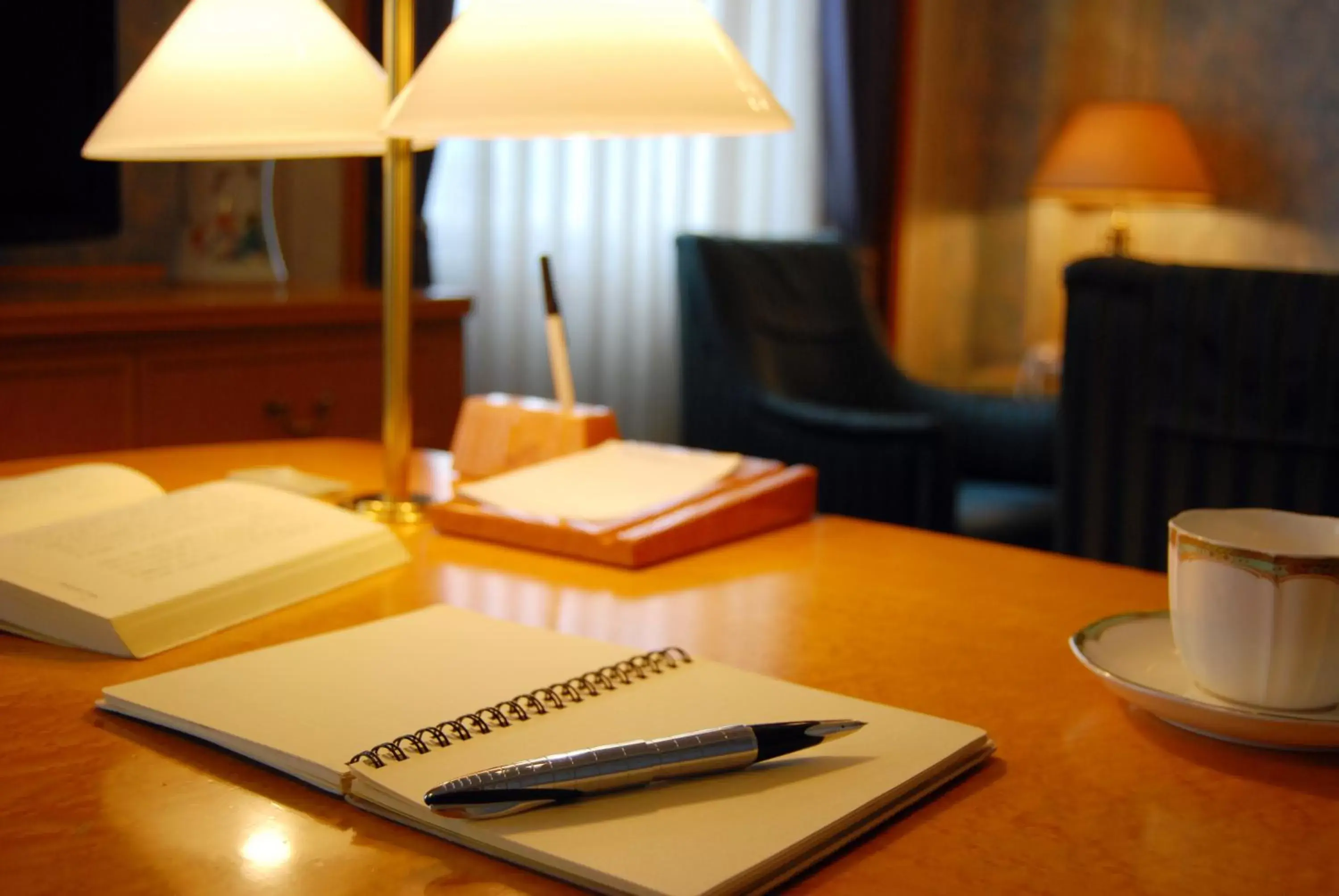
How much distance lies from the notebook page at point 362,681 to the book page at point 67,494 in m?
0.33

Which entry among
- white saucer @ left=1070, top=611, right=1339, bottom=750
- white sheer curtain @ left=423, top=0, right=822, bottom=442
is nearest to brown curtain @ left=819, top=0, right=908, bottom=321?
white sheer curtain @ left=423, top=0, right=822, bottom=442

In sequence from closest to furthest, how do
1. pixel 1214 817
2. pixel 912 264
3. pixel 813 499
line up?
pixel 1214 817, pixel 813 499, pixel 912 264

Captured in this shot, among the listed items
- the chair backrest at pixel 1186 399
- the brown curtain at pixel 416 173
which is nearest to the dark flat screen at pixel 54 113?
the brown curtain at pixel 416 173

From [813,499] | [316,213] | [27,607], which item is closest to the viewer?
[27,607]

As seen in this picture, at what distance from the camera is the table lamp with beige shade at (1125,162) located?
4.15 metres

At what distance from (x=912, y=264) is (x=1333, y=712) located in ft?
13.2

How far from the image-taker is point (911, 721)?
2.43 feet

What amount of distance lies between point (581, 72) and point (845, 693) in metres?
0.46

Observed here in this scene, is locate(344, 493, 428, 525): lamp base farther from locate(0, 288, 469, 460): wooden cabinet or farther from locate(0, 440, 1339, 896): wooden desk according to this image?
locate(0, 288, 469, 460): wooden cabinet

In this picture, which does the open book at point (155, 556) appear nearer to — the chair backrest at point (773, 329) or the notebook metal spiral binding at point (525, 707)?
the notebook metal spiral binding at point (525, 707)

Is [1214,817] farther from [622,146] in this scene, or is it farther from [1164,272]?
[622,146]

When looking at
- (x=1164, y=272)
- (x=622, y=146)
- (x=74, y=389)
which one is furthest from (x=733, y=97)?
(x=622, y=146)

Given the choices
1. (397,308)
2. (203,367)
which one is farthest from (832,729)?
(203,367)

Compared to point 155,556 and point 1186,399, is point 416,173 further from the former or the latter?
point 155,556
